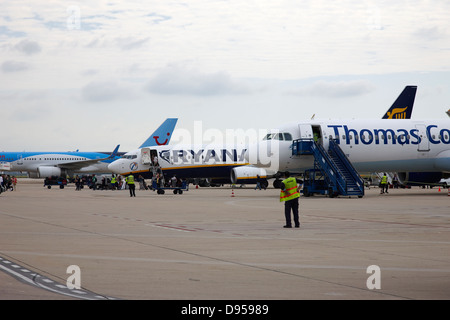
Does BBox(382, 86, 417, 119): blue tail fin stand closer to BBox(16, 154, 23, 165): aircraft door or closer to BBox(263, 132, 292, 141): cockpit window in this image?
BBox(263, 132, 292, 141): cockpit window

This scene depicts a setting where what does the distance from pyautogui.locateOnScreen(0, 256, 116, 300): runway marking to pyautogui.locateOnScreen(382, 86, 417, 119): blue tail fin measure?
198 ft

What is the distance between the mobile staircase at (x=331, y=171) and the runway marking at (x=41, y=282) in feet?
92.6

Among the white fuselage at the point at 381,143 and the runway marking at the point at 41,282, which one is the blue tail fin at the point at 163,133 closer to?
the white fuselage at the point at 381,143

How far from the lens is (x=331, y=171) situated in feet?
126

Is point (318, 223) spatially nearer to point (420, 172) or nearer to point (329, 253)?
point (329, 253)

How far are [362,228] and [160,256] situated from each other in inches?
323

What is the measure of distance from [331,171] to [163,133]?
4837cm

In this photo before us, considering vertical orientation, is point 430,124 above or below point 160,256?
above

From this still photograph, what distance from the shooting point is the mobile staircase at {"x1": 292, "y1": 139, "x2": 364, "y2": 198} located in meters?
38.4

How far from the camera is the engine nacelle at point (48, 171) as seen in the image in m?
78.2

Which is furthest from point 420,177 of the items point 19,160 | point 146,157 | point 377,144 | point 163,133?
point 19,160

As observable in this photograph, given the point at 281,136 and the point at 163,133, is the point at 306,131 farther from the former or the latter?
the point at 163,133

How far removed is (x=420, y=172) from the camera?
44094 millimetres
